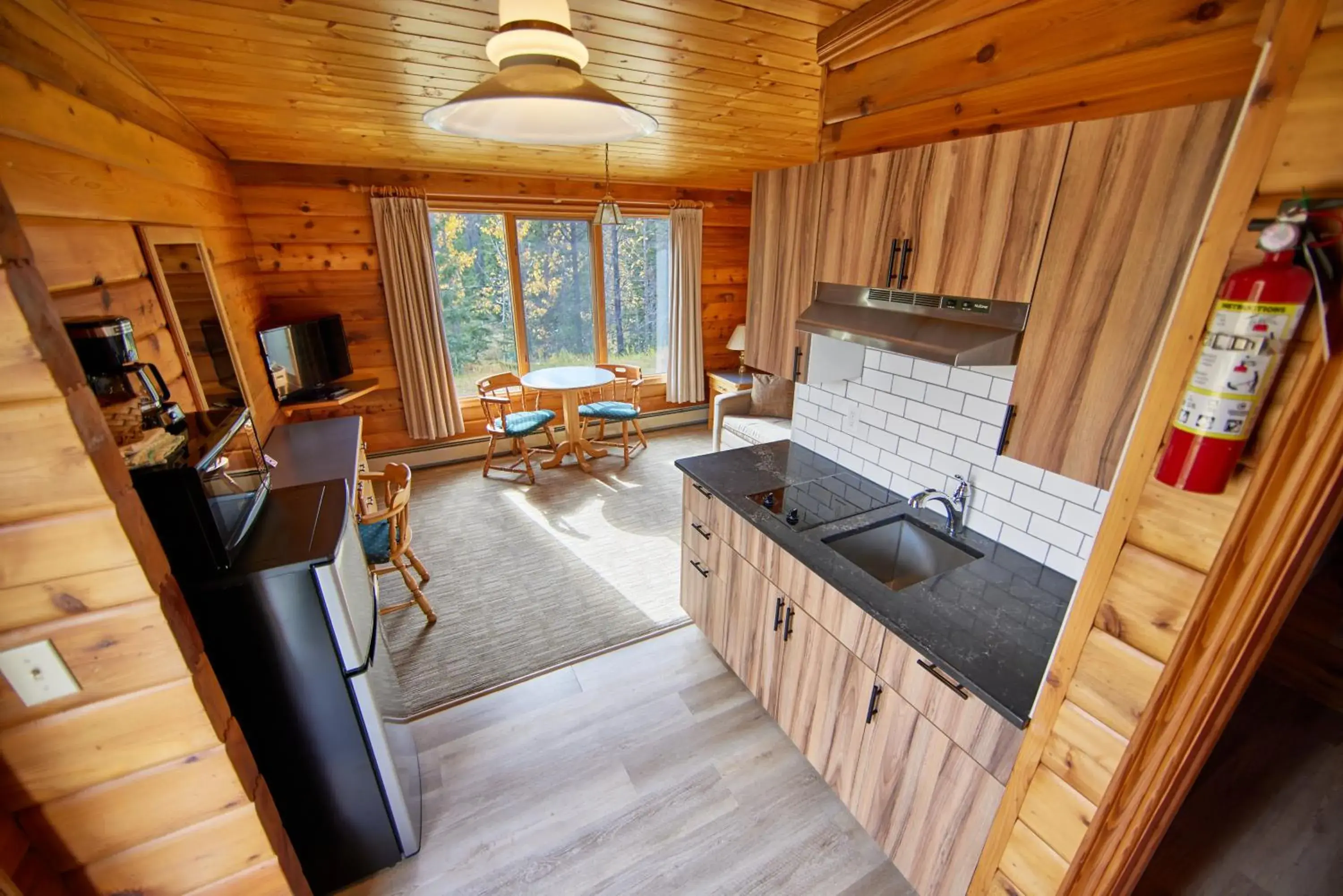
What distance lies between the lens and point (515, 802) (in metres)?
1.94

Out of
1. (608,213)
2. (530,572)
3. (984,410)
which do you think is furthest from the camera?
(608,213)

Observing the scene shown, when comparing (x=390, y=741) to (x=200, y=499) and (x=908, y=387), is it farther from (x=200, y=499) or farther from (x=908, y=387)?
(x=908, y=387)

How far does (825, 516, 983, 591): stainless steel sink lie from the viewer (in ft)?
6.10

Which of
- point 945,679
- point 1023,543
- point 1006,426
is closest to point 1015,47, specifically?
point 1006,426

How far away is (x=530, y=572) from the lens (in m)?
3.27

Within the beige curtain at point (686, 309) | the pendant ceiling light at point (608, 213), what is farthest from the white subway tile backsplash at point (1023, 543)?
the beige curtain at point (686, 309)

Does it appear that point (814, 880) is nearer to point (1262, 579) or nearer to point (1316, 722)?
point (1262, 579)

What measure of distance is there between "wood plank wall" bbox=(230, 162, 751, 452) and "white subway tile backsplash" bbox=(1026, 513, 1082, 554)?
4.34 metres

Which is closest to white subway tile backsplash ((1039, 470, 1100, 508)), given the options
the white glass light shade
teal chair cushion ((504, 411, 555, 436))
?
the white glass light shade

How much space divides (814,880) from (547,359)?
4.40 metres

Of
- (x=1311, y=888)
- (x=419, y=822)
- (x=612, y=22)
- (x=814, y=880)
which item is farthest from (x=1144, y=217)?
(x=419, y=822)

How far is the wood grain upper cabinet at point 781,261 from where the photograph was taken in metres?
1.88

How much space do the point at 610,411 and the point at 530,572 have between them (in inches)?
74.9

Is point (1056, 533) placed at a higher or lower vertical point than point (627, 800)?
higher
